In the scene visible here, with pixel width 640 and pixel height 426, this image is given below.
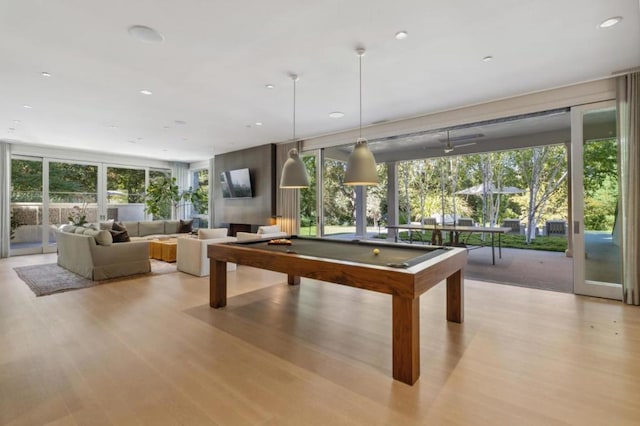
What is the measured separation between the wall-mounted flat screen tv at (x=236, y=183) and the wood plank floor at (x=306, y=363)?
4.70m

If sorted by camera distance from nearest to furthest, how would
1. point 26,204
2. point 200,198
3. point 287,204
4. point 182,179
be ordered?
point 287,204, point 26,204, point 200,198, point 182,179

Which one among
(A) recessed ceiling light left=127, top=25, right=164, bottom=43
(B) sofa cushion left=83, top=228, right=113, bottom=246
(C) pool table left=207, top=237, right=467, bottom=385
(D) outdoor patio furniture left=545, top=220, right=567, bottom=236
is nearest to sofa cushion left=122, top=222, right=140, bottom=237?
(B) sofa cushion left=83, top=228, right=113, bottom=246

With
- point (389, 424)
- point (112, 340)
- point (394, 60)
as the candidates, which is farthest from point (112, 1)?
point (389, 424)

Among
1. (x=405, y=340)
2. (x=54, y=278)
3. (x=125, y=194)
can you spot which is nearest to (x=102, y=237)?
(x=54, y=278)

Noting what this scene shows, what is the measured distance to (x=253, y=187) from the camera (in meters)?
8.16

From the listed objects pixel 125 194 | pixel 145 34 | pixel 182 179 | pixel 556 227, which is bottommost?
pixel 556 227

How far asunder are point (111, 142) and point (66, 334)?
6.13m

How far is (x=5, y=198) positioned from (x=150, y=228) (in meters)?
3.21

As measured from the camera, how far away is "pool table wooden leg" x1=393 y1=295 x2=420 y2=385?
6.82 feet

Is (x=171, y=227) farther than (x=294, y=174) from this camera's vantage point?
Yes

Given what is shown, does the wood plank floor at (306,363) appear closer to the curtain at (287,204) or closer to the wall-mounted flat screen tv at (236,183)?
the curtain at (287,204)

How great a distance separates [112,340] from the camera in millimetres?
2705

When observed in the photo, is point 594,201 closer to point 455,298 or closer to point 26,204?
point 455,298

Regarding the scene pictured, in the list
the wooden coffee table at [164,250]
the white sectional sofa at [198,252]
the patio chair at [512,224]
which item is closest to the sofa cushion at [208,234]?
the white sectional sofa at [198,252]
